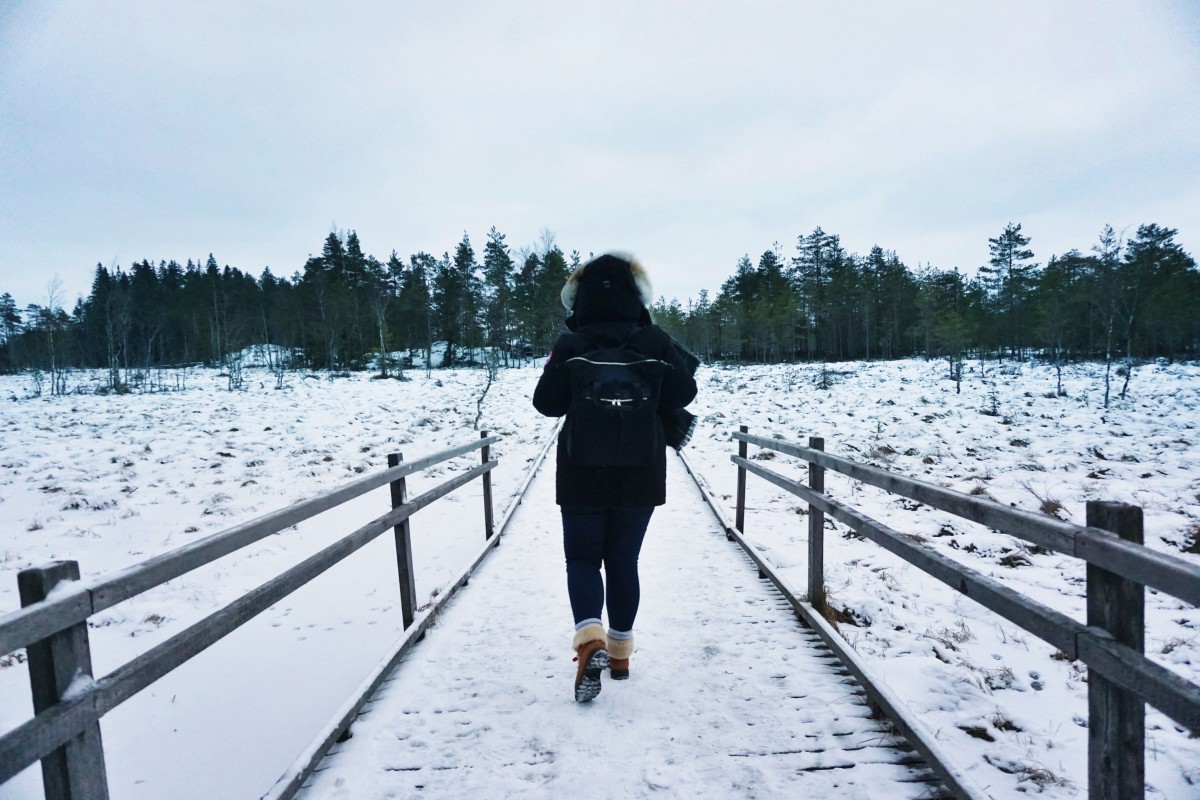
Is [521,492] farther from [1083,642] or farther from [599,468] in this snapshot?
[1083,642]

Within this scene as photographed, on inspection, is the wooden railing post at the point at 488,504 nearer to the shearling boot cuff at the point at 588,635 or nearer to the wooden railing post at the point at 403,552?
the wooden railing post at the point at 403,552

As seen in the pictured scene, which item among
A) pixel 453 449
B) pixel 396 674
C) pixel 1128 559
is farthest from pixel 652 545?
pixel 1128 559

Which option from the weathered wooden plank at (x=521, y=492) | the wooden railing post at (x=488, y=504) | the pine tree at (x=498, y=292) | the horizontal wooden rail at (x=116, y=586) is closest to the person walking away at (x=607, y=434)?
the weathered wooden plank at (x=521, y=492)

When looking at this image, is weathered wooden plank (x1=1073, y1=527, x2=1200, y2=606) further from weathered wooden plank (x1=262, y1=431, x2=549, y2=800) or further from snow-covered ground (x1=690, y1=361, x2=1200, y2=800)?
weathered wooden plank (x1=262, y1=431, x2=549, y2=800)

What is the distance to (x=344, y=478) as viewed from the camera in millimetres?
10242

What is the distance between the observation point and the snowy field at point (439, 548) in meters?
2.83

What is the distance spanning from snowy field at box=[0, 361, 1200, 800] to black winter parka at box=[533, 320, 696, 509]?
6.01 ft

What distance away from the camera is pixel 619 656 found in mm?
3008

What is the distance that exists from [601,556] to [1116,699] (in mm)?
1996

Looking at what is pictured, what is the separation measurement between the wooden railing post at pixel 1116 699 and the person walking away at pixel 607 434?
166 centimetres

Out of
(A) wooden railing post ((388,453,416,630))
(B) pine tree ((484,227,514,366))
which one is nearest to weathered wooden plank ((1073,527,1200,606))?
(A) wooden railing post ((388,453,416,630))

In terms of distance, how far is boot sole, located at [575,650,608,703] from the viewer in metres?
2.79

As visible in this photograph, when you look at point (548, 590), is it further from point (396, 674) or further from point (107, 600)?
point (107, 600)

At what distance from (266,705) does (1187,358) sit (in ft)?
200
